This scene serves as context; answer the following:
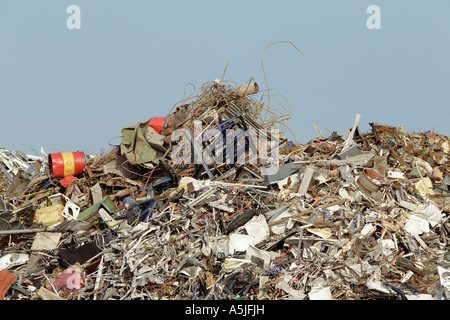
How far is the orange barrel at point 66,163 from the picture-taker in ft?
42.9

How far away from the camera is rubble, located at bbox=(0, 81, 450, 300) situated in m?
8.35

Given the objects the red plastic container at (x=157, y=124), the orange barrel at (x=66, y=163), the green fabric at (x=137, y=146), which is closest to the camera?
the green fabric at (x=137, y=146)

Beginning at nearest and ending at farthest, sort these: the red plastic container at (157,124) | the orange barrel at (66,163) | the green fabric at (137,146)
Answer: the green fabric at (137,146) < the red plastic container at (157,124) < the orange barrel at (66,163)

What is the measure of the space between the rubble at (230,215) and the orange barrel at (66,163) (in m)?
0.04

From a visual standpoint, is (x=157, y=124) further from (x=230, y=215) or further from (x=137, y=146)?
(x=230, y=215)

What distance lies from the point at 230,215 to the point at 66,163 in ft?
19.4

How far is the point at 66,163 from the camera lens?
1312 cm

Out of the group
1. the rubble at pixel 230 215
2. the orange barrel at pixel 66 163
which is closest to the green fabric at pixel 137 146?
the rubble at pixel 230 215

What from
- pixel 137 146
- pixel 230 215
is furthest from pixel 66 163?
pixel 230 215

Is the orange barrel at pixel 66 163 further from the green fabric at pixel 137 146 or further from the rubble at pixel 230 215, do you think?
the green fabric at pixel 137 146

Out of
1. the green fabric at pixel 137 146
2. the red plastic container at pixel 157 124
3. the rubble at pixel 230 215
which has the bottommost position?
the rubble at pixel 230 215

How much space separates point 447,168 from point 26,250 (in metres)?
12.1

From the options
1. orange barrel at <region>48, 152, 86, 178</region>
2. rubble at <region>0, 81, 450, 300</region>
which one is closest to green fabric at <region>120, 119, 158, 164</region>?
rubble at <region>0, 81, 450, 300</region>
